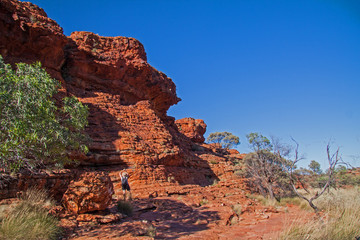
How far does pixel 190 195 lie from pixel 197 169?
23.6 ft

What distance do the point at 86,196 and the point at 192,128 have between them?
3175 centimetres

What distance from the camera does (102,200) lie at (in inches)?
283

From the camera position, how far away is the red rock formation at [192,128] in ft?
122

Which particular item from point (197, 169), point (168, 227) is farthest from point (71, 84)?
point (168, 227)

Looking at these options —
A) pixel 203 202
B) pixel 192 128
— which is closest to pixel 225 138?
pixel 192 128

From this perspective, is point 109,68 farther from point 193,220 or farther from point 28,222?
point 28,222

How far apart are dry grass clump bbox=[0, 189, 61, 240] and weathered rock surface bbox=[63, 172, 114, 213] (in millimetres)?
694

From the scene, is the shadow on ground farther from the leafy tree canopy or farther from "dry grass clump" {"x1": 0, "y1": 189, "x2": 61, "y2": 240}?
the leafy tree canopy

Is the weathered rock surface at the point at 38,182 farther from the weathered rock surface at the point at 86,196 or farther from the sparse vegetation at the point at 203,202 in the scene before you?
the sparse vegetation at the point at 203,202

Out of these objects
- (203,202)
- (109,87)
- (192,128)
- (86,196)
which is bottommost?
(203,202)

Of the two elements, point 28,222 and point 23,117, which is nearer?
point 28,222

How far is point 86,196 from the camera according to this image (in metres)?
6.95

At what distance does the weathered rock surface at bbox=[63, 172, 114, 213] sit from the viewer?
6887 millimetres

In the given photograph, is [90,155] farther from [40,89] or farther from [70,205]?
[40,89]
